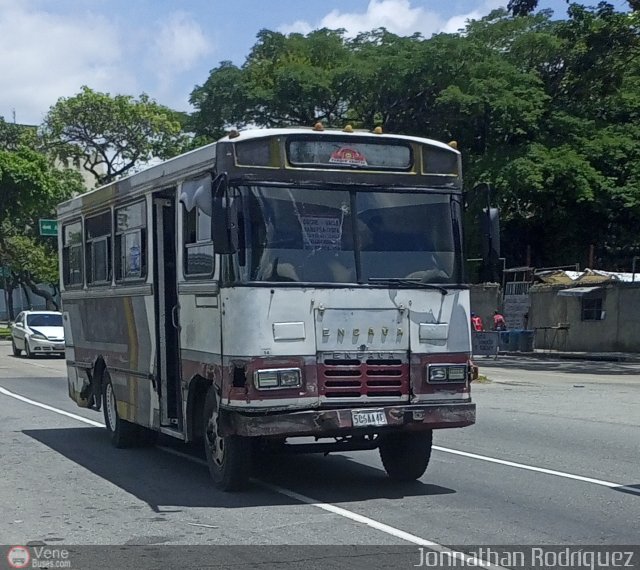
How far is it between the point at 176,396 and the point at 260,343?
238 cm

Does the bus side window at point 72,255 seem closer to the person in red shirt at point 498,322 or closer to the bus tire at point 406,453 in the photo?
the bus tire at point 406,453

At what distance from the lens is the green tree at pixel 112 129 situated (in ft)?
186

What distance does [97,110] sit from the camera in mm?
56969

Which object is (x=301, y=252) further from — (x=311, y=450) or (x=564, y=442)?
(x=564, y=442)

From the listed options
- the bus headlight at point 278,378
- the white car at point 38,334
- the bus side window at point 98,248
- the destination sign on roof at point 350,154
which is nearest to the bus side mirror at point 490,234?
the destination sign on roof at point 350,154

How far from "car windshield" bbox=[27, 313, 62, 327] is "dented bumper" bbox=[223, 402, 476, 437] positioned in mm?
28858

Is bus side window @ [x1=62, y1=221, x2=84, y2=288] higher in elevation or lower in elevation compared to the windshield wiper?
higher

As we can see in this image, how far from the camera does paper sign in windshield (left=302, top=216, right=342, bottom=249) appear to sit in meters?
9.70

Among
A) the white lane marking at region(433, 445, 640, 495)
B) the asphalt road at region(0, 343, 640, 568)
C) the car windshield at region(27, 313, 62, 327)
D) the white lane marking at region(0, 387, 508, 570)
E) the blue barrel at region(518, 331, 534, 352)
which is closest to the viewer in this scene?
the white lane marking at region(0, 387, 508, 570)

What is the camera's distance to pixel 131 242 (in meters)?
12.3

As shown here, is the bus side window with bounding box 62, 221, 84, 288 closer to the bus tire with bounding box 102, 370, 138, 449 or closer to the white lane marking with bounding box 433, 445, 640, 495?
the bus tire with bounding box 102, 370, 138, 449

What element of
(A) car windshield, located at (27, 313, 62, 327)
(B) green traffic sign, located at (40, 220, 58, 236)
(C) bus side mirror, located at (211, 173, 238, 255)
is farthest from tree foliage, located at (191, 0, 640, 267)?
(C) bus side mirror, located at (211, 173, 238, 255)

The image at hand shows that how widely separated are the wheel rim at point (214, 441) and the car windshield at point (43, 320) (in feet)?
91.9

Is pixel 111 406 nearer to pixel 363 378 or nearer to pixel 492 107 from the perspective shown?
pixel 363 378
